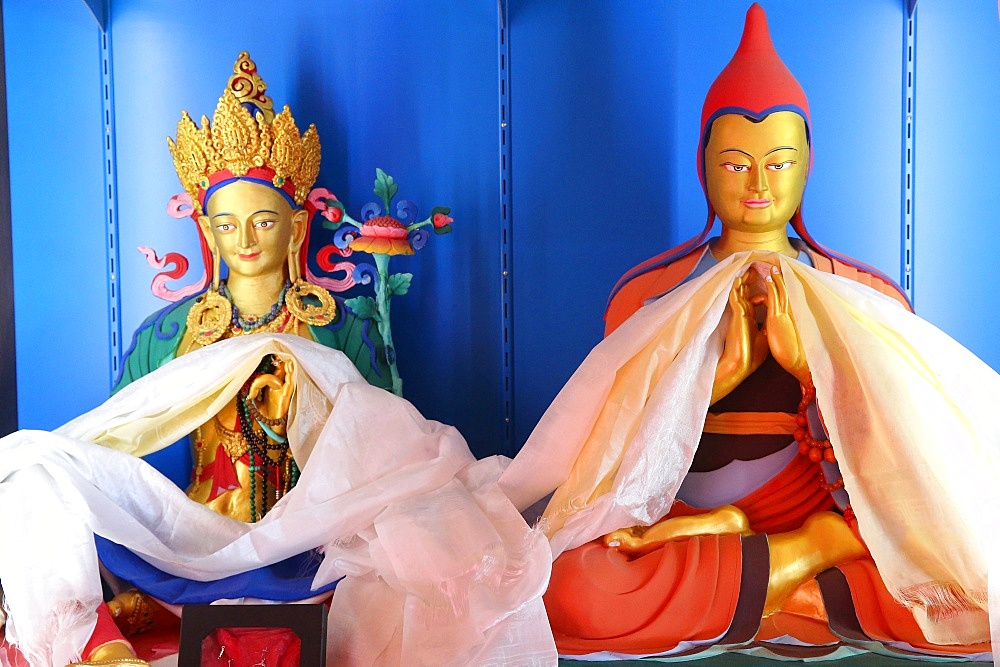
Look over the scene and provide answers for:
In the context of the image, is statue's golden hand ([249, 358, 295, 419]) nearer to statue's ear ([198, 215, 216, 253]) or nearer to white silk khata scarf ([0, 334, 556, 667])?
white silk khata scarf ([0, 334, 556, 667])

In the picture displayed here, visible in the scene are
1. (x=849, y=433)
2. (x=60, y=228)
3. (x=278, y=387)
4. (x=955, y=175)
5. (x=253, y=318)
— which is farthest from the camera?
(x=60, y=228)

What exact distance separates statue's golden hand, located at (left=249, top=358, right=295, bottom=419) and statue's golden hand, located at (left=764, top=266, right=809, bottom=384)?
108 cm

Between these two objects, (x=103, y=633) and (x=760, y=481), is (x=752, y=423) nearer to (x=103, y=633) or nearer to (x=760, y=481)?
(x=760, y=481)

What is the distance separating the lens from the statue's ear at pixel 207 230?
8.71 ft

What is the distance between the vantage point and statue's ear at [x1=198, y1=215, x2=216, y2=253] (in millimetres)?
2654

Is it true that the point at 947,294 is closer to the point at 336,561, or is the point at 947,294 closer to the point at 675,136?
the point at 675,136

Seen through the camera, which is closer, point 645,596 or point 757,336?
point 645,596

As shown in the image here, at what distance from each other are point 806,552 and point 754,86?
1.11 metres

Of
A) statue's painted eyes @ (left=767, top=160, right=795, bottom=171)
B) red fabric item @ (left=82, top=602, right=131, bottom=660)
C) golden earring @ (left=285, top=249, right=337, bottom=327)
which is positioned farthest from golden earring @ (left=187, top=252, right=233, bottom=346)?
statue's painted eyes @ (left=767, top=160, right=795, bottom=171)

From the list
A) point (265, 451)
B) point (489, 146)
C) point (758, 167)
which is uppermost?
point (489, 146)

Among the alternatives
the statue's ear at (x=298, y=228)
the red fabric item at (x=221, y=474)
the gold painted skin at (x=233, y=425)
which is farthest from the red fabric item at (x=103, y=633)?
the statue's ear at (x=298, y=228)

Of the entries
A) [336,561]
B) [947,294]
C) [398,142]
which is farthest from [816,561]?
[398,142]

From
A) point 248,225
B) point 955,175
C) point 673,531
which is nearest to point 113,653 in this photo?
point 673,531

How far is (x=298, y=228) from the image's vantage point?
8.83ft
